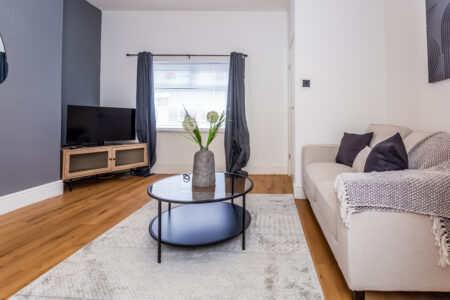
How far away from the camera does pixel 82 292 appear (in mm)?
1131

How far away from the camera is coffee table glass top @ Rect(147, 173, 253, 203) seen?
54.6 inches

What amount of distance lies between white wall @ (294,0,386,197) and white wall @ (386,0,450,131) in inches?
5.1

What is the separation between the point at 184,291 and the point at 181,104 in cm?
338

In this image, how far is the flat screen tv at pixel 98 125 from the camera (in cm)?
319

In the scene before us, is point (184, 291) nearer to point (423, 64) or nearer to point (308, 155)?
point (308, 155)

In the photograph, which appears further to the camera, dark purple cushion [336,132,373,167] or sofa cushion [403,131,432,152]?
dark purple cushion [336,132,373,167]

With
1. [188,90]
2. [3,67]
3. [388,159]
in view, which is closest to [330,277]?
[388,159]

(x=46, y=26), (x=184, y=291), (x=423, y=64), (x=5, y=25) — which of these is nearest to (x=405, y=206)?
(x=184, y=291)

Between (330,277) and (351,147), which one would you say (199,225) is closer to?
(330,277)

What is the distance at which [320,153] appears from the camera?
2.53m

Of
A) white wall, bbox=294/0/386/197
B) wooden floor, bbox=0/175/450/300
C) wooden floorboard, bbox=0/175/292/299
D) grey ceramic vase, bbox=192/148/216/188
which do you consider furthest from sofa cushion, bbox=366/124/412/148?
grey ceramic vase, bbox=192/148/216/188

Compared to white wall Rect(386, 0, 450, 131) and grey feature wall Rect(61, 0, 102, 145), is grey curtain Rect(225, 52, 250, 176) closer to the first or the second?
white wall Rect(386, 0, 450, 131)

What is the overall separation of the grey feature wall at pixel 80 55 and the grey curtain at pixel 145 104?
74cm

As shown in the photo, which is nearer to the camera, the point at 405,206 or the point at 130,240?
the point at 405,206
